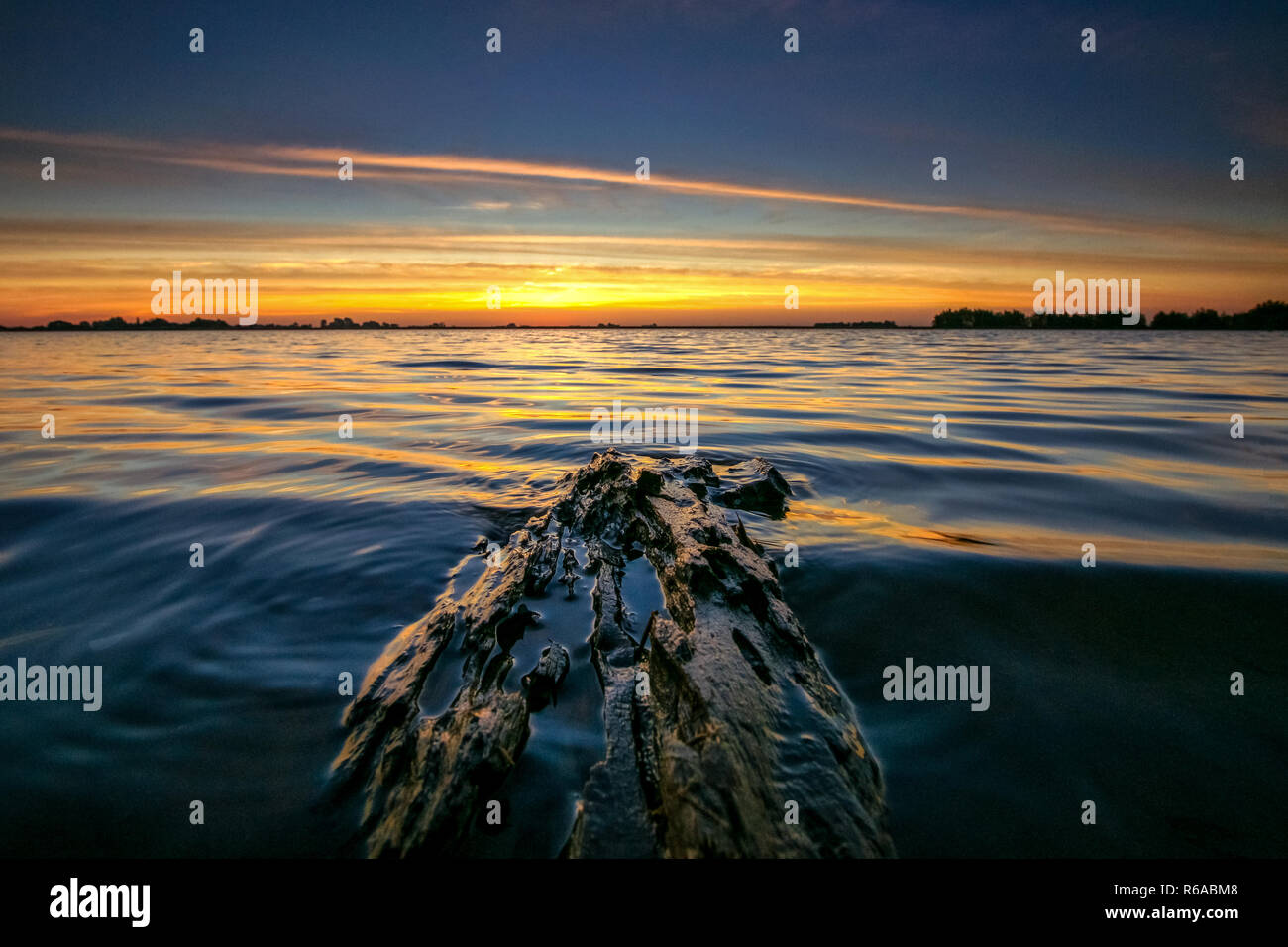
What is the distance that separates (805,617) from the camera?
3.85 m

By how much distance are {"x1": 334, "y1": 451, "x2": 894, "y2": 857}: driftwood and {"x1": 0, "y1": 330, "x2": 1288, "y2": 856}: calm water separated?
0.20 meters

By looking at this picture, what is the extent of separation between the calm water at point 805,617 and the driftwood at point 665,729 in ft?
0.64

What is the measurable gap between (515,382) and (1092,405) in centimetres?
1737

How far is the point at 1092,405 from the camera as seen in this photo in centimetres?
1362

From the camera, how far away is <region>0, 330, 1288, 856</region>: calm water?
2352 millimetres

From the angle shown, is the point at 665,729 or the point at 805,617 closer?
the point at 665,729

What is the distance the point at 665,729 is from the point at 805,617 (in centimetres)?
195

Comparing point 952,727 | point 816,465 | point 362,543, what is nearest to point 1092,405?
point 816,465

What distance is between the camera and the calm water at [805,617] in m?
2.35

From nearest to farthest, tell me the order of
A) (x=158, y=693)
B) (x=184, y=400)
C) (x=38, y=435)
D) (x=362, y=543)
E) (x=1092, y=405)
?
1. (x=158, y=693)
2. (x=362, y=543)
3. (x=38, y=435)
4. (x=1092, y=405)
5. (x=184, y=400)

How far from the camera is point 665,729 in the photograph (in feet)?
7.09
